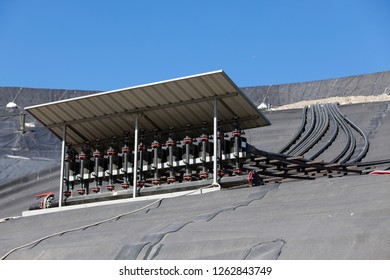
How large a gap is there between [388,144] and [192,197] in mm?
6252

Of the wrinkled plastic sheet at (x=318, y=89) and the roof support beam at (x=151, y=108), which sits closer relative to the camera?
the roof support beam at (x=151, y=108)

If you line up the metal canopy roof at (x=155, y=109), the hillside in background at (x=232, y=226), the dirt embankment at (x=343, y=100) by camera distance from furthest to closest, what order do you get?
1. the dirt embankment at (x=343, y=100)
2. the metal canopy roof at (x=155, y=109)
3. the hillside in background at (x=232, y=226)

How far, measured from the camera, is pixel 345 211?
6113 millimetres

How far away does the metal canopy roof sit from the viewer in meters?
9.60

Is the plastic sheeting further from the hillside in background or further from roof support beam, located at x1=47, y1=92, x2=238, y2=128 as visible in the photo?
the hillside in background

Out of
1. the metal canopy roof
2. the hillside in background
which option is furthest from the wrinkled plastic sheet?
the metal canopy roof

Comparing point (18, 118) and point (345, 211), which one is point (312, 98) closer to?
point (18, 118)

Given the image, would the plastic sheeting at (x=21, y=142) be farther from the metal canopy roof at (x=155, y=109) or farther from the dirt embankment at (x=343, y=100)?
the dirt embankment at (x=343, y=100)

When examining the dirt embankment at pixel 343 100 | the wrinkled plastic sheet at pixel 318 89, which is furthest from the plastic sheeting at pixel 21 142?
the dirt embankment at pixel 343 100

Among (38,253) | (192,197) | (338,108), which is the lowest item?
(38,253)

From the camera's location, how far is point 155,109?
10.2 m

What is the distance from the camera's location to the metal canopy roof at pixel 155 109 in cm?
960
